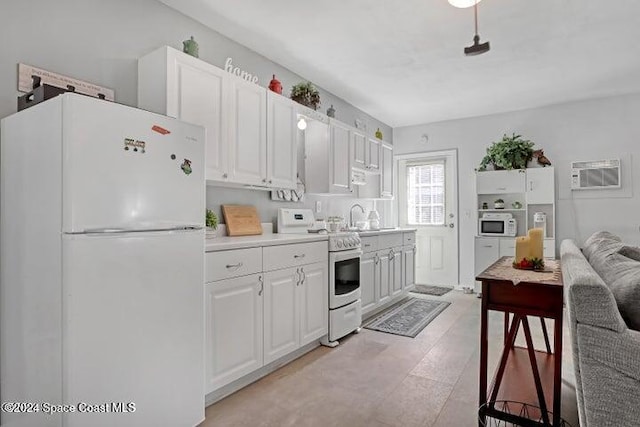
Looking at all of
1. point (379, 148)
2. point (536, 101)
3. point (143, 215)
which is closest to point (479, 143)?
point (536, 101)

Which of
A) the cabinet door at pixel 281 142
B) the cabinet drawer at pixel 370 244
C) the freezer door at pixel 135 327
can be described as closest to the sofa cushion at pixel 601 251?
the cabinet drawer at pixel 370 244

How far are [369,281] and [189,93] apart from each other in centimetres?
258

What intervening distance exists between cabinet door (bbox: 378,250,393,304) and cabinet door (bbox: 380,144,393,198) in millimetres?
1205

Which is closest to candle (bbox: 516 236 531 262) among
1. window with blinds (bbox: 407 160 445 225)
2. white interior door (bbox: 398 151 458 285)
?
white interior door (bbox: 398 151 458 285)

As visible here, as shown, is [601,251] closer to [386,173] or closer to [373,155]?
[373,155]

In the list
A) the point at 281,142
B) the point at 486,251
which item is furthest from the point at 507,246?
the point at 281,142

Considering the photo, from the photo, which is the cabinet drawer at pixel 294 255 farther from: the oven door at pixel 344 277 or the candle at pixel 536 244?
the candle at pixel 536 244

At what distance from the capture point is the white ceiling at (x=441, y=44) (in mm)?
2650

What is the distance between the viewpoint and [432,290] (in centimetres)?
549

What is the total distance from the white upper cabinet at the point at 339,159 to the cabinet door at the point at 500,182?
2205 millimetres

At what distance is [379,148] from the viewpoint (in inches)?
195

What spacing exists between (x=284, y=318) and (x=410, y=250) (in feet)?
9.15

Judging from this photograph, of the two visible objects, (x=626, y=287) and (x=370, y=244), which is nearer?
(x=626, y=287)

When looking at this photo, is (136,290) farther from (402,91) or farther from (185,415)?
(402,91)
